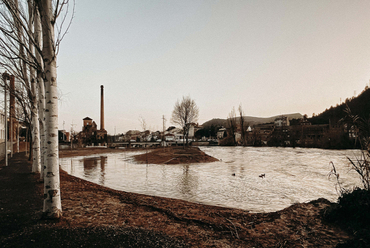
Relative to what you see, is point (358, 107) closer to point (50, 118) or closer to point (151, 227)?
point (151, 227)

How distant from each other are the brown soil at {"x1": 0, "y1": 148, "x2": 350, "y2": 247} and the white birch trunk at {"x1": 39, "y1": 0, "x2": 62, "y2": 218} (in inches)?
15.2

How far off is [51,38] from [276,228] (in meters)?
6.51

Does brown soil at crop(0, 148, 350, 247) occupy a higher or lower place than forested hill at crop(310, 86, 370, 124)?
lower

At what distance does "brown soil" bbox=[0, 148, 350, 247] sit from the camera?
3.94 m

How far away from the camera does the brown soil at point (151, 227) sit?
394 centimetres

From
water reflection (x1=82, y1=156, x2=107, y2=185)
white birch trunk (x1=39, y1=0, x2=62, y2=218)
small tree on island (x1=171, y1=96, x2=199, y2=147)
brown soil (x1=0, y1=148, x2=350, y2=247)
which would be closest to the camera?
brown soil (x1=0, y1=148, x2=350, y2=247)

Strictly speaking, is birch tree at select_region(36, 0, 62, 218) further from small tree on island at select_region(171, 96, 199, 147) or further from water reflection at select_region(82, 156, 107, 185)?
small tree on island at select_region(171, 96, 199, 147)

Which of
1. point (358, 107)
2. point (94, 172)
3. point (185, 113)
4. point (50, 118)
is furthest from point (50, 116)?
point (358, 107)

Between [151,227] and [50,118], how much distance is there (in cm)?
318

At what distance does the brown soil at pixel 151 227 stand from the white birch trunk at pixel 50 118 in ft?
1.27

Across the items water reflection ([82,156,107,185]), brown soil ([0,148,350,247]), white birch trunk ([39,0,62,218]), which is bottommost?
water reflection ([82,156,107,185])

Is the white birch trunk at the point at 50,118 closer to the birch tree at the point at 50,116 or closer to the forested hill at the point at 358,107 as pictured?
the birch tree at the point at 50,116

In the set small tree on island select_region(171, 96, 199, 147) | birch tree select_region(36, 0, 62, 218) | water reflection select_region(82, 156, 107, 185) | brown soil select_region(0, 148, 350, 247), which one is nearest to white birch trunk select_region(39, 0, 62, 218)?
birch tree select_region(36, 0, 62, 218)

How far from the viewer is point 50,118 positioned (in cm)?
469
